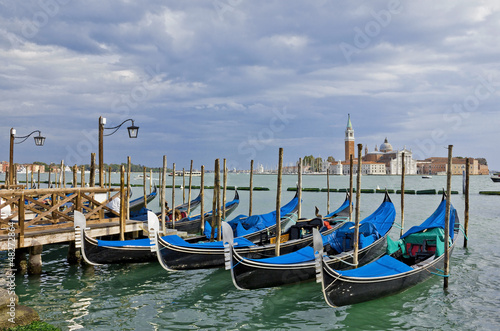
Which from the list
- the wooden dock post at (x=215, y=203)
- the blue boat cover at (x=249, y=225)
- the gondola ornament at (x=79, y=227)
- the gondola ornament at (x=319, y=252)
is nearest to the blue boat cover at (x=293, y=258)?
the gondola ornament at (x=319, y=252)

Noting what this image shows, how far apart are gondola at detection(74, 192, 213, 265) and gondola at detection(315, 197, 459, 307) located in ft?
12.3

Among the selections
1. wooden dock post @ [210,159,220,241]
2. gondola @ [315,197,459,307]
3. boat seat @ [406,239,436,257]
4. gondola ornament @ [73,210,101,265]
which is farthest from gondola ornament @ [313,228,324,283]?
wooden dock post @ [210,159,220,241]

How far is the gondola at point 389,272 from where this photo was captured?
19.5ft

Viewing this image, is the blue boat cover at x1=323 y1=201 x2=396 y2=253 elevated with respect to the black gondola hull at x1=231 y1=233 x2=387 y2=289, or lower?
elevated

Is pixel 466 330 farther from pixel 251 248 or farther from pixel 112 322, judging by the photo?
pixel 112 322

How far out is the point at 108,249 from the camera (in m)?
8.00

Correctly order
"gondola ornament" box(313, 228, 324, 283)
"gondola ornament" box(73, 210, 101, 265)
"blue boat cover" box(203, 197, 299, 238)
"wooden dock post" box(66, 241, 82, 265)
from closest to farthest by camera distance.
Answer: "gondola ornament" box(313, 228, 324, 283), "gondola ornament" box(73, 210, 101, 265), "wooden dock post" box(66, 241, 82, 265), "blue boat cover" box(203, 197, 299, 238)

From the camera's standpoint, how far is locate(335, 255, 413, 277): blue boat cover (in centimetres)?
624

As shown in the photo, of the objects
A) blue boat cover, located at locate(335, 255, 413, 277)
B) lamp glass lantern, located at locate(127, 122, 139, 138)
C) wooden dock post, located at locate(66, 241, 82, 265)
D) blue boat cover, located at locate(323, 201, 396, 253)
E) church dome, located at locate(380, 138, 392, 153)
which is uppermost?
church dome, located at locate(380, 138, 392, 153)

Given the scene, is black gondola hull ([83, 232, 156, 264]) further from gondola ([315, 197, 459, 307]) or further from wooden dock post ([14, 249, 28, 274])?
gondola ([315, 197, 459, 307])

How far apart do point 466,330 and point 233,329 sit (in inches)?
128

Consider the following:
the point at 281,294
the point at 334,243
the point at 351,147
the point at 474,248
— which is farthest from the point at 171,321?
the point at 351,147

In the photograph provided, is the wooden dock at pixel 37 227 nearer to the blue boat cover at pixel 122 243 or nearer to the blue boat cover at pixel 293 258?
the blue boat cover at pixel 122 243

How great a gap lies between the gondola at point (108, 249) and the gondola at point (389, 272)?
3.76m
